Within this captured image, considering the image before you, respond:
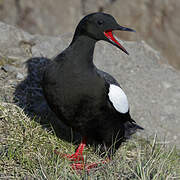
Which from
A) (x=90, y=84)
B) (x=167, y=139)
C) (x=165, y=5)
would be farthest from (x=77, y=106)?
(x=165, y=5)

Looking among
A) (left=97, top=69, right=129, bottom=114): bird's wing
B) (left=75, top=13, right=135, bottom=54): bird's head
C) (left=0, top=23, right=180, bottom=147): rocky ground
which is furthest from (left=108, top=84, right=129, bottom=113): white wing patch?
(left=0, top=23, right=180, bottom=147): rocky ground

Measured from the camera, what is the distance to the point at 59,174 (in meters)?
3.65

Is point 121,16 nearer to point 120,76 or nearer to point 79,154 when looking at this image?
point 120,76

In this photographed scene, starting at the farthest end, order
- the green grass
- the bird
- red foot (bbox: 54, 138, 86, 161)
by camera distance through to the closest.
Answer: red foot (bbox: 54, 138, 86, 161) < the bird < the green grass

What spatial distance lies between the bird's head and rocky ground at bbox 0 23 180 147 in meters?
1.55

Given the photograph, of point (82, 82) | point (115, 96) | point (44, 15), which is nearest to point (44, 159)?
point (82, 82)

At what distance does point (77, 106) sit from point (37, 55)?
7.84 ft

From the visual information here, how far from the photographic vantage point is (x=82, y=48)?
4273 millimetres

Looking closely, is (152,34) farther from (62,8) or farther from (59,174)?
(59,174)

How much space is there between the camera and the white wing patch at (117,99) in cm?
458

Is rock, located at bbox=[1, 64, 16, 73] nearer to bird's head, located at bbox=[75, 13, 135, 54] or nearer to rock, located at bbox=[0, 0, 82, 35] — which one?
bird's head, located at bbox=[75, 13, 135, 54]

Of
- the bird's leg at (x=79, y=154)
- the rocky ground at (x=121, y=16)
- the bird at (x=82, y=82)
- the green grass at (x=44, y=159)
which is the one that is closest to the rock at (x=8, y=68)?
the green grass at (x=44, y=159)

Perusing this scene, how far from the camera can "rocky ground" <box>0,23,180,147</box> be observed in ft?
18.2

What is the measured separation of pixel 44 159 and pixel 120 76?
2.65 metres
